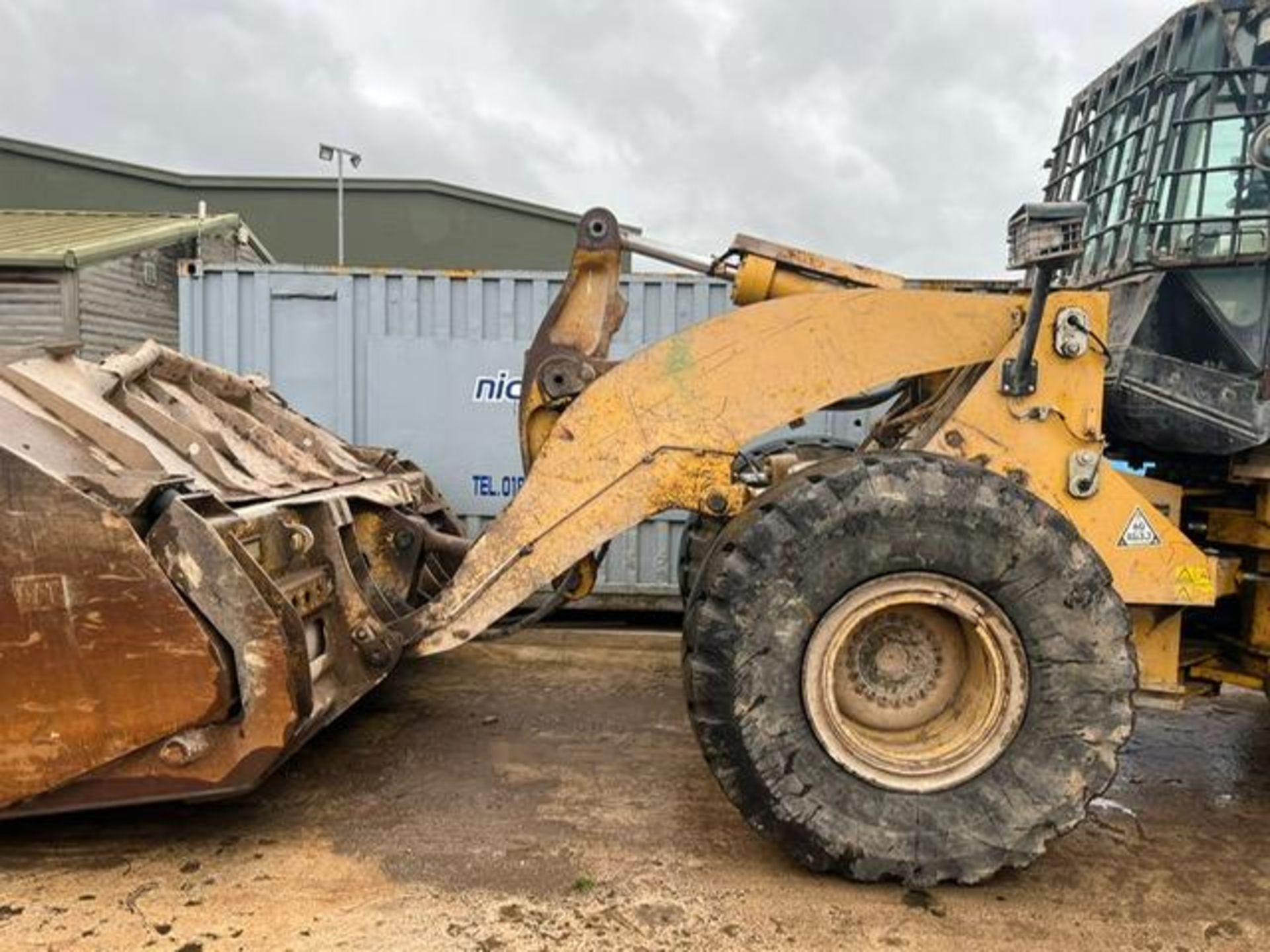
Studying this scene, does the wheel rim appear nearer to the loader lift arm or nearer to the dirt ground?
the dirt ground

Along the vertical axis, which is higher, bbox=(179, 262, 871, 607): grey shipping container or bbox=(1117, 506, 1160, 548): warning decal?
bbox=(179, 262, 871, 607): grey shipping container

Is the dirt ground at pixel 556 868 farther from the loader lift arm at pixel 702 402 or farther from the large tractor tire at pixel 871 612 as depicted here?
the loader lift arm at pixel 702 402

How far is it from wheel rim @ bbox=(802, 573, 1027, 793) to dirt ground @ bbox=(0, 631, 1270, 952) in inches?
15.4

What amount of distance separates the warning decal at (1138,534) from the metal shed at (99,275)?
28.0 feet

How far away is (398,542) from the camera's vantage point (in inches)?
172

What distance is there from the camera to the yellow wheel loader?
2.80 metres

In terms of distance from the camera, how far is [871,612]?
2922mm

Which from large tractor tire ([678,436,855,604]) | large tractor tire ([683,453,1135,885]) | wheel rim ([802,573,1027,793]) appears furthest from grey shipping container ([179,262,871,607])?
large tractor tire ([683,453,1135,885])

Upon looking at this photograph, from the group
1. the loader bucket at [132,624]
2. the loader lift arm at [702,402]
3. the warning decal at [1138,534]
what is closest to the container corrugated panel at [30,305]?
the loader bucket at [132,624]

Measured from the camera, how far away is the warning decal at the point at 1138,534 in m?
3.10

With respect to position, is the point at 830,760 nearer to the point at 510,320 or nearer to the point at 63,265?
the point at 510,320

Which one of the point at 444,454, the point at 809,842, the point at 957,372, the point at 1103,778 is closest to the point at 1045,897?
the point at 1103,778

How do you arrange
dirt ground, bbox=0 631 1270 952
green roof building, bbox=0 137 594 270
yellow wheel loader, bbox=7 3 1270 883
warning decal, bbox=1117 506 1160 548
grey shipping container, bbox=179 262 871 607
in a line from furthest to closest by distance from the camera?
green roof building, bbox=0 137 594 270, grey shipping container, bbox=179 262 871 607, warning decal, bbox=1117 506 1160 548, yellow wheel loader, bbox=7 3 1270 883, dirt ground, bbox=0 631 1270 952

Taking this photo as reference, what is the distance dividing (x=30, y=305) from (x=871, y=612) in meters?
10.1
